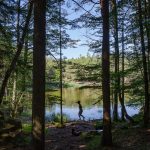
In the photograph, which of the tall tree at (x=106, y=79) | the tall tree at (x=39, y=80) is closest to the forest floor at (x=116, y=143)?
the tall tree at (x=106, y=79)

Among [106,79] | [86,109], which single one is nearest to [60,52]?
[106,79]

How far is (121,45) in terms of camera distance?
888 inches

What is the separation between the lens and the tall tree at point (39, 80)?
27.8 feet

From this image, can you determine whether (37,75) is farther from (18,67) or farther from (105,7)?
(18,67)

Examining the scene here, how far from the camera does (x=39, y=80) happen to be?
8.54 m

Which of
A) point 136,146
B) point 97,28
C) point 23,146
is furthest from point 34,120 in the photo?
point 97,28

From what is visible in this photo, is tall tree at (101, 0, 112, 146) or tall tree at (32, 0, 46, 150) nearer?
tall tree at (32, 0, 46, 150)

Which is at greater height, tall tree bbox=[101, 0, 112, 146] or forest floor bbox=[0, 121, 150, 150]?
tall tree bbox=[101, 0, 112, 146]

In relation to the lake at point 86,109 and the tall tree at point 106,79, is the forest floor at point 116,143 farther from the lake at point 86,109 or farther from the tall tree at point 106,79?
the lake at point 86,109

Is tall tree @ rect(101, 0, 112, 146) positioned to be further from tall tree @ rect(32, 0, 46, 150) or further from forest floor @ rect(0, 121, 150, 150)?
tall tree @ rect(32, 0, 46, 150)

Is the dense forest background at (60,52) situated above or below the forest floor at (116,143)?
above

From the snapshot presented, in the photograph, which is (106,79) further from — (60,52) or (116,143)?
(60,52)

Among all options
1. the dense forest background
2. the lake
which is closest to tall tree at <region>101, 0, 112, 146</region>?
the dense forest background

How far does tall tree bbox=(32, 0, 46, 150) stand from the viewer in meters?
8.48
